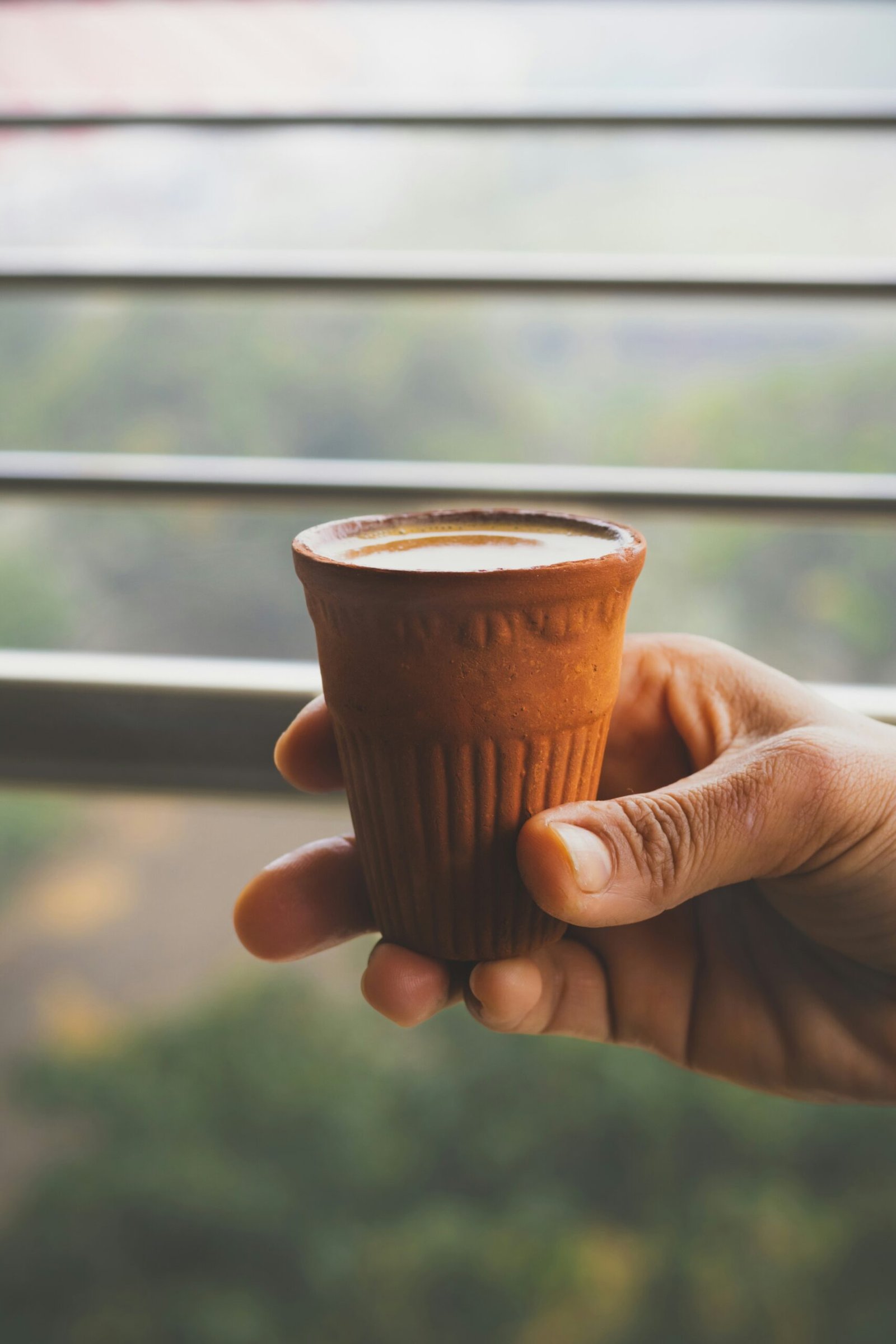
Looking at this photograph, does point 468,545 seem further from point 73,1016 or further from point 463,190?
point 73,1016

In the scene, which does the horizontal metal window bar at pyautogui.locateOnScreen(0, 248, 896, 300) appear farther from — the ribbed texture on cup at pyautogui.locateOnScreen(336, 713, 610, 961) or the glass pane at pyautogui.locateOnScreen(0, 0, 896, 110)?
the ribbed texture on cup at pyautogui.locateOnScreen(336, 713, 610, 961)

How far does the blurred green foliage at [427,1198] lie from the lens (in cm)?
190

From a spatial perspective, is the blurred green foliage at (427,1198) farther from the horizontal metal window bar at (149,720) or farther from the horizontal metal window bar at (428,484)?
the horizontal metal window bar at (428,484)

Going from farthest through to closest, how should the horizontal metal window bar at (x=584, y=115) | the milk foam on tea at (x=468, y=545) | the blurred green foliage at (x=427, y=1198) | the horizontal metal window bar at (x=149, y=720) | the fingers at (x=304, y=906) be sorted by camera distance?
the blurred green foliage at (x=427, y=1198), the horizontal metal window bar at (x=149, y=720), the horizontal metal window bar at (x=584, y=115), the fingers at (x=304, y=906), the milk foam on tea at (x=468, y=545)

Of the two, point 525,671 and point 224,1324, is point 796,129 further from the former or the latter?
point 224,1324

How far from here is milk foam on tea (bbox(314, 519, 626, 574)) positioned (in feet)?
3.33

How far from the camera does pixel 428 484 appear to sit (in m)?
1.72

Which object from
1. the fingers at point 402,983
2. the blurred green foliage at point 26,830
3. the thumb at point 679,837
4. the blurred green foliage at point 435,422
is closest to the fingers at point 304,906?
the fingers at point 402,983

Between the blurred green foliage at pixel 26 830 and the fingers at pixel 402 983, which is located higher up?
the fingers at pixel 402 983

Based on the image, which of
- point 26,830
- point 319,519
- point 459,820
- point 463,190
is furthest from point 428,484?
point 26,830

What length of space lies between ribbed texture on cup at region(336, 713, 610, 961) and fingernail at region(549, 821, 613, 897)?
6 cm

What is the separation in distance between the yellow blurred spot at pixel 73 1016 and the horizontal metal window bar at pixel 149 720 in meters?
0.48

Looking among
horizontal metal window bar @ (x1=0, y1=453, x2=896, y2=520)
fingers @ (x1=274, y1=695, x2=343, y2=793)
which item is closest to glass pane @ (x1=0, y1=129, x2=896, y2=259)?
horizontal metal window bar @ (x1=0, y1=453, x2=896, y2=520)

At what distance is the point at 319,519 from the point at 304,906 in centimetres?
88
